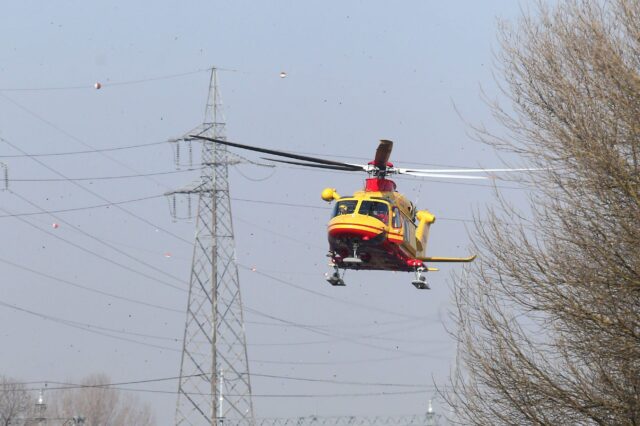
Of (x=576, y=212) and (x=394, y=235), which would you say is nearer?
(x=576, y=212)

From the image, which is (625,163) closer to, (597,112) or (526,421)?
(597,112)

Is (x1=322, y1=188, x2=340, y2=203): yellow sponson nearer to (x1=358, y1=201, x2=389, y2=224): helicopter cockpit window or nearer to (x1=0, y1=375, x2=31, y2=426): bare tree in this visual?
(x1=358, y1=201, x2=389, y2=224): helicopter cockpit window

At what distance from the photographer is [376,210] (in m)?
30.9

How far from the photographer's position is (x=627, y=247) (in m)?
20.5

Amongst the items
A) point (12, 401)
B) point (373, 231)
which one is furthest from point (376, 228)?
point (12, 401)

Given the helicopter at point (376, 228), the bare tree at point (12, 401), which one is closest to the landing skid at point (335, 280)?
the helicopter at point (376, 228)

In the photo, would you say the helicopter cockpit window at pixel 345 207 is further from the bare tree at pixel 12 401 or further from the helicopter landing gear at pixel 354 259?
the bare tree at pixel 12 401

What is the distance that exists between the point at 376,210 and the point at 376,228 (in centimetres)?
81

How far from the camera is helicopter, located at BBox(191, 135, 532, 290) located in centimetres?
3016

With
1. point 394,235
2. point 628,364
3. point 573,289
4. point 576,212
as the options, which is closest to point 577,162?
point 576,212

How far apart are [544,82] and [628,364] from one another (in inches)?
216

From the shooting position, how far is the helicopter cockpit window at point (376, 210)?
30.7 metres

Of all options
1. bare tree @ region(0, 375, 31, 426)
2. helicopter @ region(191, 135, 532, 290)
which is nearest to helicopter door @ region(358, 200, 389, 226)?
helicopter @ region(191, 135, 532, 290)

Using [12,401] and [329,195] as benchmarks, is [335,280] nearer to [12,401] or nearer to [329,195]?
[329,195]
